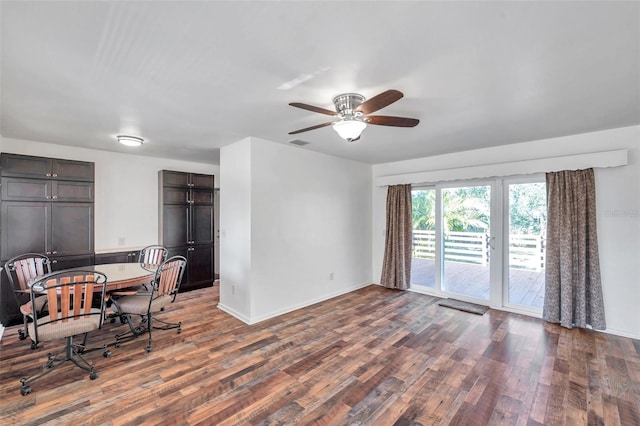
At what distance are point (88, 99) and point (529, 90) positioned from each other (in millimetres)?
3836

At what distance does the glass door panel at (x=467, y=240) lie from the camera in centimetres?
446

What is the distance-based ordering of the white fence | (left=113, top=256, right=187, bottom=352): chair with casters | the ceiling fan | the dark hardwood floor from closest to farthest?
the dark hardwood floor → the ceiling fan → (left=113, top=256, right=187, bottom=352): chair with casters → the white fence

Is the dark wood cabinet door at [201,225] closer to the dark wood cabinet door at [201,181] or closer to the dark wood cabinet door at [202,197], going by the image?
the dark wood cabinet door at [202,197]

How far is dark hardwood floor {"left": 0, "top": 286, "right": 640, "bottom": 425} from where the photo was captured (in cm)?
204

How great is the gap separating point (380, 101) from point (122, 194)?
4.80 m

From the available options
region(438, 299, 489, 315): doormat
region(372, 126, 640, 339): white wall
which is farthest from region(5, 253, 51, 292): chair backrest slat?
region(372, 126, 640, 339): white wall

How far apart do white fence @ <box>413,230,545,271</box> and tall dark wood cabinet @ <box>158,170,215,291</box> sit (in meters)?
4.05

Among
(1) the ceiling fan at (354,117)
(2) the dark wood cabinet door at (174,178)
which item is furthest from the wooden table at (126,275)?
(1) the ceiling fan at (354,117)

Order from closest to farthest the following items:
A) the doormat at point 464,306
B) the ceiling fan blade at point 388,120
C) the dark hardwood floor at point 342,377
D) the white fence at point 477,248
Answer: the dark hardwood floor at point 342,377, the ceiling fan blade at point 388,120, the white fence at point 477,248, the doormat at point 464,306

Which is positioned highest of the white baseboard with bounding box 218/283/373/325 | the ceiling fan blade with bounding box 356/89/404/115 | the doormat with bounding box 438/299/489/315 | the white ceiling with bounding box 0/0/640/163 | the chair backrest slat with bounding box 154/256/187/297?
the white ceiling with bounding box 0/0/640/163

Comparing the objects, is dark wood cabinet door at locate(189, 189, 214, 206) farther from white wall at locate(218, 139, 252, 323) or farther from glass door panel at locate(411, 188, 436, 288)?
glass door panel at locate(411, 188, 436, 288)

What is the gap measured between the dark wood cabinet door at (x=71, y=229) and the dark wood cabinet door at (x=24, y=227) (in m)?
0.07

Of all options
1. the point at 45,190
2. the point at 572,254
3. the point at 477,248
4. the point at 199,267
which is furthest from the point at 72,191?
the point at 572,254

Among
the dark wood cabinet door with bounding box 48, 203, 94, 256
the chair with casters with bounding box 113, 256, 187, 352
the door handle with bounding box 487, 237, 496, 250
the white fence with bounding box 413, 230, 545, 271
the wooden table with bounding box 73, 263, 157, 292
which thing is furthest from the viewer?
the door handle with bounding box 487, 237, 496, 250
